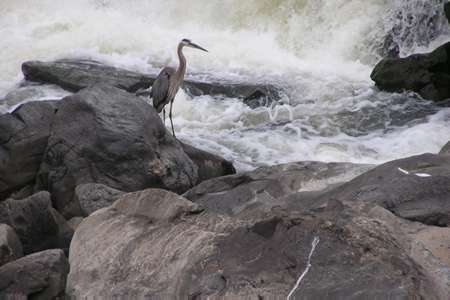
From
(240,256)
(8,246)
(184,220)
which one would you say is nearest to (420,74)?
(8,246)

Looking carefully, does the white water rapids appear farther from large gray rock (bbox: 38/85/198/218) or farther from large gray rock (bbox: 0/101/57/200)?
large gray rock (bbox: 0/101/57/200)

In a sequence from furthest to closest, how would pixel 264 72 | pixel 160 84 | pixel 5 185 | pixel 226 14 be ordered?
pixel 226 14 → pixel 264 72 → pixel 160 84 → pixel 5 185

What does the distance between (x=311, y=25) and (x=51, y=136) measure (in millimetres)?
7631

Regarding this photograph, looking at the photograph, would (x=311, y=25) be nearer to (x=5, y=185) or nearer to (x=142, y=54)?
(x=142, y=54)

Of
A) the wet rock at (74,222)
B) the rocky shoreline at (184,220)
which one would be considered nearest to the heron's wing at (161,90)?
the rocky shoreline at (184,220)

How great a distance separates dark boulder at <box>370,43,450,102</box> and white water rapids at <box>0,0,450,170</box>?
20 cm

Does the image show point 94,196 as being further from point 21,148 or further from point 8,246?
point 21,148

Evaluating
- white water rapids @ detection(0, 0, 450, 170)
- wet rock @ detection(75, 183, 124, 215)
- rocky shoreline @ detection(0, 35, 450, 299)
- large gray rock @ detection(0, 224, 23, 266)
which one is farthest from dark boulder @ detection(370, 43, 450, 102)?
large gray rock @ detection(0, 224, 23, 266)

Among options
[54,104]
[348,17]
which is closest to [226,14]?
[348,17]

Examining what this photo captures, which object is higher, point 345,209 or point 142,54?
point 345,209

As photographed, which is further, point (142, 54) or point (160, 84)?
point (142, 54)

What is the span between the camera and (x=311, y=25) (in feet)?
47.2

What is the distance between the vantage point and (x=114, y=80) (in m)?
12.0

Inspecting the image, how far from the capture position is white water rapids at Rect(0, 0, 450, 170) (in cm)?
1015
